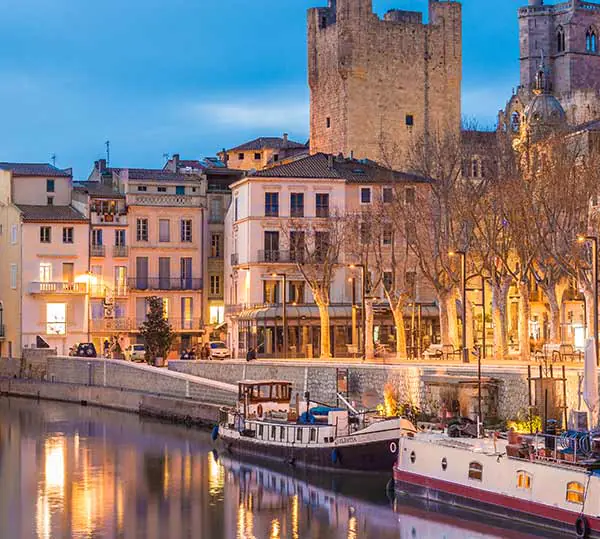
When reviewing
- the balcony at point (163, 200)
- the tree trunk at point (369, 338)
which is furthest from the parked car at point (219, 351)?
the tree trunk at point (369, 338)

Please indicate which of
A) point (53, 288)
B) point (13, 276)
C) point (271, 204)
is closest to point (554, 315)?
point (271, 204)

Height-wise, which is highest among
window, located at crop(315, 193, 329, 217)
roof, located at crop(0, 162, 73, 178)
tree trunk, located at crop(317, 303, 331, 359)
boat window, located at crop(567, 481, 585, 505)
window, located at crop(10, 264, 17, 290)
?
roof, located at crop(0, 162, 73, 178)

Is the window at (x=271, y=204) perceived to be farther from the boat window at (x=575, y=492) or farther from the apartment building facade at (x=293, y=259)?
the boat window at (x=575, y=492)

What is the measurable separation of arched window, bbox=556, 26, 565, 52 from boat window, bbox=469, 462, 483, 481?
10408 cm

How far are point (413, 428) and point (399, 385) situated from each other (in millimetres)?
8831

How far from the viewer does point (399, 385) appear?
168 ft

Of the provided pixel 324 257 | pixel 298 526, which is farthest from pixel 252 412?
pixel 324 257

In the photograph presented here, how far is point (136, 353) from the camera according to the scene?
78750 millimetres

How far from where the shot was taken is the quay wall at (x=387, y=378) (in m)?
45.7

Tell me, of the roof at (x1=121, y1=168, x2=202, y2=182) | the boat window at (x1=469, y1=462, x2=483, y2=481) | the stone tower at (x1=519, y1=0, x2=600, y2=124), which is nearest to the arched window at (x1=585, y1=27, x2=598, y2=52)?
the stone tower at (x1=519, y1=0, x2=600, y2=124)

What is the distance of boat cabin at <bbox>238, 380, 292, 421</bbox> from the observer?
5150 centimetres

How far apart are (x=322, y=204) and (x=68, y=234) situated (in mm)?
15515

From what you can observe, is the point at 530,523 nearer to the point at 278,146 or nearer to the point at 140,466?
the point at 140,466

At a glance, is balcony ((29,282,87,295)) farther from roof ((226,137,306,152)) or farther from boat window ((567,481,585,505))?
boat window ((567,481,585,505))
